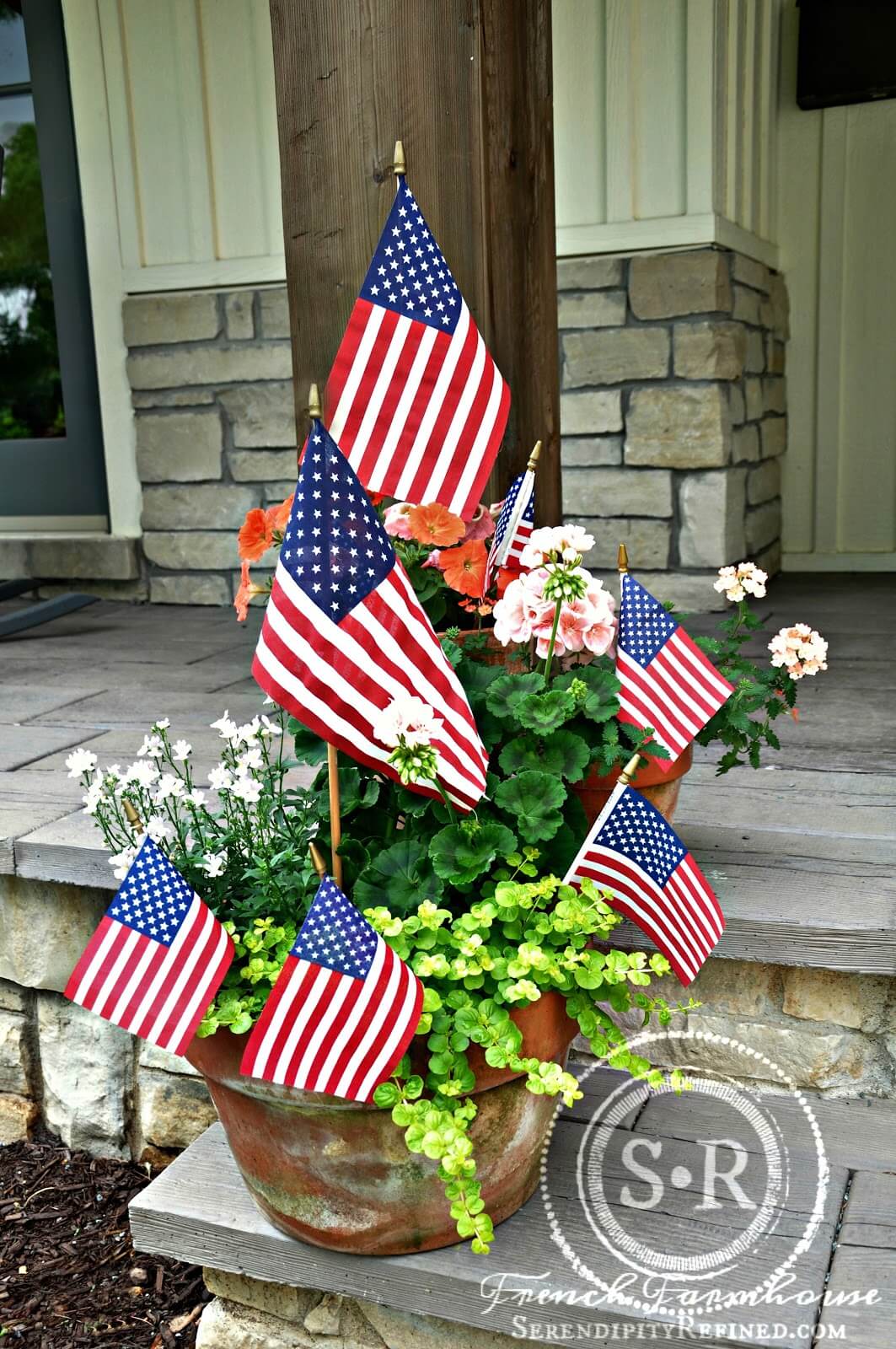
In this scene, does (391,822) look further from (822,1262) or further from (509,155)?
(509,155)

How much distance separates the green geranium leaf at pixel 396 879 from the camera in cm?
136

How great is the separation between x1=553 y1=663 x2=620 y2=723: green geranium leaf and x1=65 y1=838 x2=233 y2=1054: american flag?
1.72 ft

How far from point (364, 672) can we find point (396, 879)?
0.88 ft

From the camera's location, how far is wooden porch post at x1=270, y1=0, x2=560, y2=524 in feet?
5.23

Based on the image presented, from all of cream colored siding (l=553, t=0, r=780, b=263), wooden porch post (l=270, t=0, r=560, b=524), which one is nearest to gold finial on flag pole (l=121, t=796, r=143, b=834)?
wooden porch post (l=270, t=0, r=560, b=524)

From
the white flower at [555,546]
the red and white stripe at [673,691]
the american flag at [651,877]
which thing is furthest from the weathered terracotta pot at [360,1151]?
the white flower at [555,546]

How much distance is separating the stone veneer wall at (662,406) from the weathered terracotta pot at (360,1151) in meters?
2.57

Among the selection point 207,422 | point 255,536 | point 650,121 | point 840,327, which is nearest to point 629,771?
point 255,536

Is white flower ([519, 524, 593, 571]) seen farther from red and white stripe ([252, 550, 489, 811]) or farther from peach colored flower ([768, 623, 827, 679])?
peach colored flower ([768, 623, 827, 679])

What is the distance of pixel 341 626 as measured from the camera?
1234 mm

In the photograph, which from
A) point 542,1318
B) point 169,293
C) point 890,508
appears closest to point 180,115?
point 169,293

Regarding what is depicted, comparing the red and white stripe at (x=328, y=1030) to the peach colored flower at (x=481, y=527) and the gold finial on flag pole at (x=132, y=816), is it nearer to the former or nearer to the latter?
the gold finial on flag pole at (x=132, y=816)

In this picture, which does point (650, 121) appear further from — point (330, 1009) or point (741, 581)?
point (330, 1009)

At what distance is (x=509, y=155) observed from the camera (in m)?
1.67
